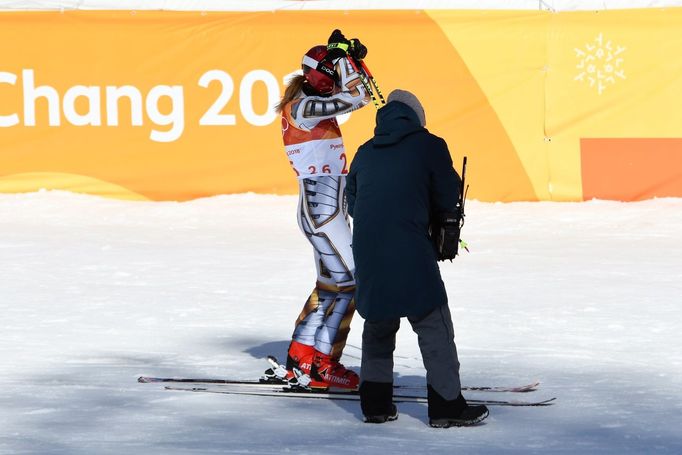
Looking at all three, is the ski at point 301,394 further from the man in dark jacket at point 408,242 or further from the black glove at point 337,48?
the black glove at point 337,48

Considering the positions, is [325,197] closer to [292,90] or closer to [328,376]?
[292,90]

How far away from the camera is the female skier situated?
6656mm

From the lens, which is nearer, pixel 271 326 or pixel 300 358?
pixel 300 358

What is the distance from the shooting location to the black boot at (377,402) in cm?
590

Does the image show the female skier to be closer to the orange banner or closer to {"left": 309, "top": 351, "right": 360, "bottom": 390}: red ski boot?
{"left": 309, "top": 351, "right": 360, "bottom": 390}: red ski boot

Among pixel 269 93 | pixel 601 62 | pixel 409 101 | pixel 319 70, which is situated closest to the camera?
pixel 409 101

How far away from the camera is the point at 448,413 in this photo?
5.77m

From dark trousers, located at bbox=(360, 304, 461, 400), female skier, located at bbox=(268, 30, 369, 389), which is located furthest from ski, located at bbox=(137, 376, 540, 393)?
dark trousers, located at bbox=(360, 304, 461, 400)

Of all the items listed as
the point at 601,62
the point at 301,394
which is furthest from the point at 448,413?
the point at 601,62

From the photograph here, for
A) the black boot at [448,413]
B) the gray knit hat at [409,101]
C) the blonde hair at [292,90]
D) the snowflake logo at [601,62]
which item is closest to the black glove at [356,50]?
the blonde hair at [292,90]

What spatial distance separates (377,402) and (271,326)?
2.74 meters

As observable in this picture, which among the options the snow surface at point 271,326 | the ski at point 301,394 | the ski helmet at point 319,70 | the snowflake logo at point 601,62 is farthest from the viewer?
the snowflake logo at point 601,62

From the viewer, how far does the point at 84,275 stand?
10.7m

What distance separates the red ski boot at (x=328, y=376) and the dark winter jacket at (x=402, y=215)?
0.87 m
